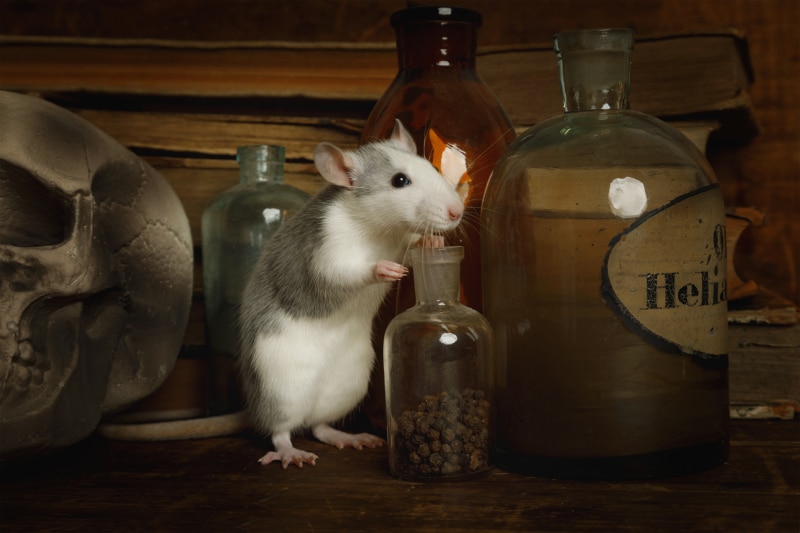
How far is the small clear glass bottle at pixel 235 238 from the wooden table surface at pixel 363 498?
0.97ft

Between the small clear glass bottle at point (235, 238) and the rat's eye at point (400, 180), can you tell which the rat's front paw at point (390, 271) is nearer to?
the rat's eye at point (400, 180)

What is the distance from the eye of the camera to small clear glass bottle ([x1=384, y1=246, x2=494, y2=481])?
0.99m

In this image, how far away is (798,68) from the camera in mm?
1623

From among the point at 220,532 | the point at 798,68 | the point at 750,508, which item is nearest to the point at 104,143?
the point at 220,532

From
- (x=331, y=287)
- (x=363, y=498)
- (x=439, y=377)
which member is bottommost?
(x=363, y=498)

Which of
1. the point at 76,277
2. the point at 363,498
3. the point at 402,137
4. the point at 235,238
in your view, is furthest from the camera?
the point at 235,238

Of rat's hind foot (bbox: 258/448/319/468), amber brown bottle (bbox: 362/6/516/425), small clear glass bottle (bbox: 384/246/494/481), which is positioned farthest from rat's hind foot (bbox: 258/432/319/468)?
amber brown bottle (bbox: 362/6/516/425)

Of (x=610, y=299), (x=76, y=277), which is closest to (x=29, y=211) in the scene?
(x=76, y=277)

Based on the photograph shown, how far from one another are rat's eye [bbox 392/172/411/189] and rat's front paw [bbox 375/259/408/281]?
0.10 metres

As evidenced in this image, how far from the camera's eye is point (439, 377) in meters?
1.01

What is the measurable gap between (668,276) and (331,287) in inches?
17.0

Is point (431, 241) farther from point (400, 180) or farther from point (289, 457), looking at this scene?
point (289, 457)

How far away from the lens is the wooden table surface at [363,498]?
2.78 ft

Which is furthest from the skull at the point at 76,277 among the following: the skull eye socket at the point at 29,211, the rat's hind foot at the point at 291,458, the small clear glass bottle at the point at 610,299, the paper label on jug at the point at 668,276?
the paper label on jug at the point at 668,276
